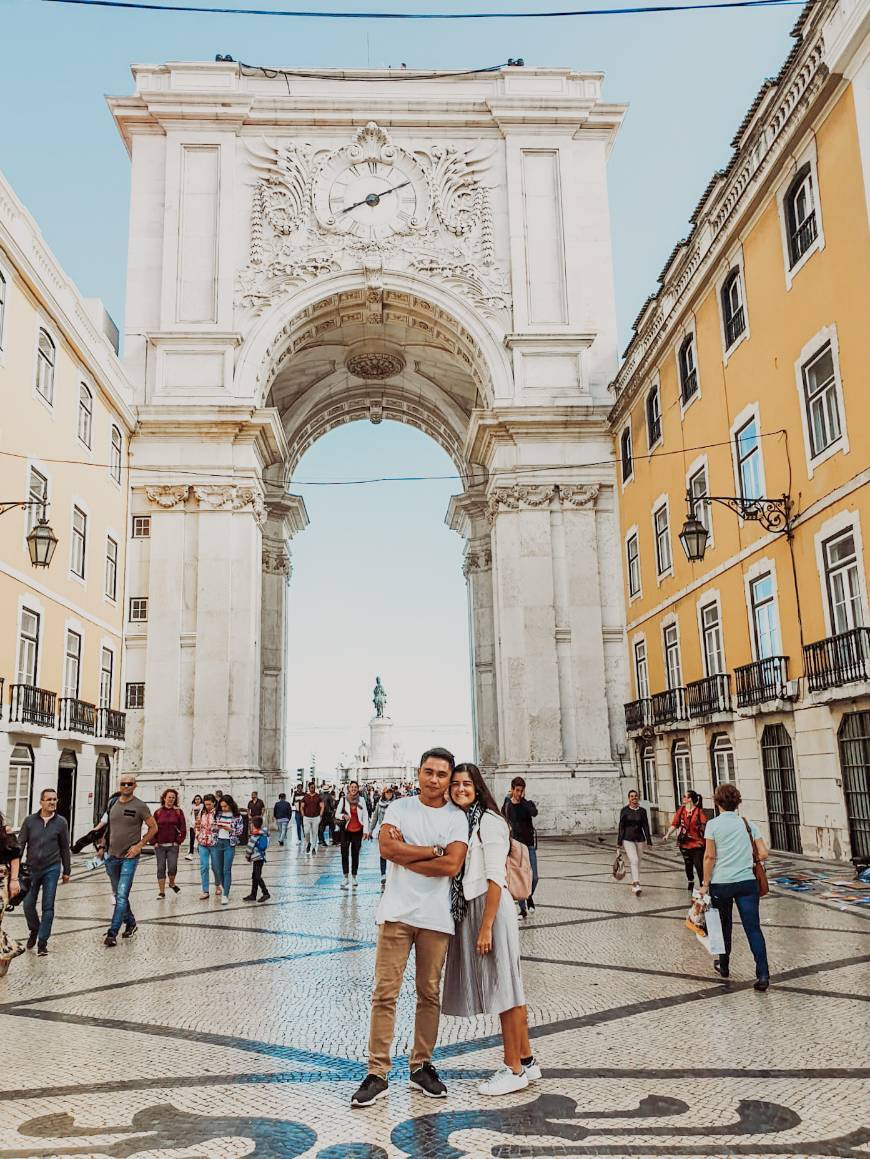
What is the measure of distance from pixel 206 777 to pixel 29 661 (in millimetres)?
7783

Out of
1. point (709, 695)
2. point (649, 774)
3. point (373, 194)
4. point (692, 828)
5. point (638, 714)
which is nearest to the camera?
point (692, 828)

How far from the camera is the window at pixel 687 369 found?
21.0 meters

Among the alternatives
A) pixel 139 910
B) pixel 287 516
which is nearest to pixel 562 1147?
pixel 139 910

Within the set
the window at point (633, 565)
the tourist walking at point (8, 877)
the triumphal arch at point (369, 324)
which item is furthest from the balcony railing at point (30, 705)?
the window at point (633, 565)

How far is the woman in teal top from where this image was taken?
738 cm

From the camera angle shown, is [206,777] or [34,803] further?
[206,777]

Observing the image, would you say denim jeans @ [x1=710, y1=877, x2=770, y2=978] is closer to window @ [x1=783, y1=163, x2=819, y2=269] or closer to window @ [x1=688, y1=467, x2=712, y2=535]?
window @ [x1=783, y1=163, x2=819, y2=269]

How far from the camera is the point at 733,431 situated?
18.3 metres

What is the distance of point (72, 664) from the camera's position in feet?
70.5

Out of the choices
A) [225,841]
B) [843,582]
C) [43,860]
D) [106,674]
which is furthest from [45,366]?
[843,582]

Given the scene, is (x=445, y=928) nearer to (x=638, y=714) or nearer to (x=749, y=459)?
(x=749, y=459)

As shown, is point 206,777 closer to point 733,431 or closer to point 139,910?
point 139,910

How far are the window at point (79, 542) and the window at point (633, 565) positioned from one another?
46.5 feet

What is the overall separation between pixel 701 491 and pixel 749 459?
8.51ft
